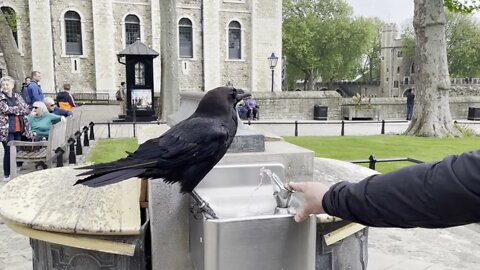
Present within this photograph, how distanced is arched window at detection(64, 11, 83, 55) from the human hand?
37.0 metres

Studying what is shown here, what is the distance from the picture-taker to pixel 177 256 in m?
2.61

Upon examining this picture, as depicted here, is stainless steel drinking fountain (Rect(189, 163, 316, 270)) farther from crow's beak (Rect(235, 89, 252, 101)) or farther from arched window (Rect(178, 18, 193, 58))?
arched window (Rect(178, 18, 193, 58))

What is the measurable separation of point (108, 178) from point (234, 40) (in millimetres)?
39085

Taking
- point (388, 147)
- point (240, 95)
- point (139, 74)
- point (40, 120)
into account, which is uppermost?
point (139, 74)

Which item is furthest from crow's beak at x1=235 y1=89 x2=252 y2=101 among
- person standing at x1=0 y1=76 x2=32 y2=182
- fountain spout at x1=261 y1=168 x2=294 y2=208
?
person standing at x1=0 y1=76 x2=32 y2=182

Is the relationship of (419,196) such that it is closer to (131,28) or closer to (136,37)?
(136,37)

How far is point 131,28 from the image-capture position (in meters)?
37.1

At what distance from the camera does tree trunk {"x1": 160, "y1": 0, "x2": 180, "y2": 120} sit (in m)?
17.8

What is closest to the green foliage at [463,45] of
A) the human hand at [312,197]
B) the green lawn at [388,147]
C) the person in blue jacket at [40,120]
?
the green lawn at [388,147]

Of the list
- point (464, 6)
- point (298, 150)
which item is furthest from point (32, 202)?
point (464, 6)

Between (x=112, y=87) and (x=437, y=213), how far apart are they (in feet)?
120

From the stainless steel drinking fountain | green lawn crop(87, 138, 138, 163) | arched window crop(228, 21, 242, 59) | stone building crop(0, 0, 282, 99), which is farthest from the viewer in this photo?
arched window crop(228, 21, 242, 59)

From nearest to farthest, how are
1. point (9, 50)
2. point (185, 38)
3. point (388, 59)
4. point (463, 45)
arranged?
point (9, 50), point (185, 38), point (463, 45), point (388, 59)

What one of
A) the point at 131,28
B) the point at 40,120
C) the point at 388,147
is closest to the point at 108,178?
the point at 40,120
